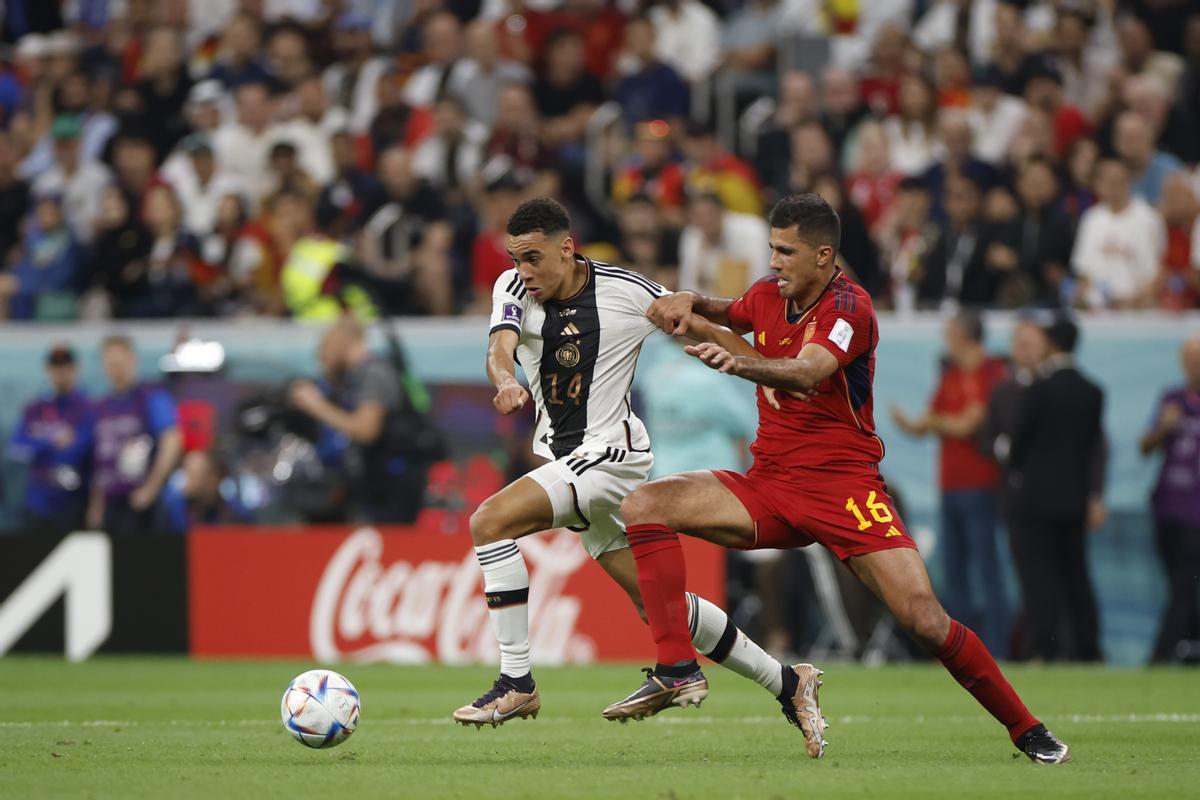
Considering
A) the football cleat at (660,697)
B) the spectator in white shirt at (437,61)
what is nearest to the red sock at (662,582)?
the football cleat at (660,697)

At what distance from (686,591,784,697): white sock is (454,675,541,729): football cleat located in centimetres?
75

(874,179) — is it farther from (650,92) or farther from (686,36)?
(686,36)

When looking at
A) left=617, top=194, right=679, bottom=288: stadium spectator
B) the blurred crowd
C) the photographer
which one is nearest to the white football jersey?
left=617, top=194, right=679, bottom=288: stadium spectator

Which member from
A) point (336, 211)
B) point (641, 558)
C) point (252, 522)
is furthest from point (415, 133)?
point (641, 558)

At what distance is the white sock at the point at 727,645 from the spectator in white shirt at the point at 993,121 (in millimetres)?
9022

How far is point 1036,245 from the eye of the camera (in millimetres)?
14492

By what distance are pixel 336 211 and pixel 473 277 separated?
1679 millimetres

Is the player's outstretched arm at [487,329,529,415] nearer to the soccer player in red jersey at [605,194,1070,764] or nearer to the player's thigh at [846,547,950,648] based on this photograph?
the soccer player in red jersey at [605,194,1070,764]

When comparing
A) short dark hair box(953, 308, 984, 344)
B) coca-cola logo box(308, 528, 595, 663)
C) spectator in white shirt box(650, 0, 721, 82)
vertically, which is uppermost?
spectator in white shirt box(650, 0, 721, 82)

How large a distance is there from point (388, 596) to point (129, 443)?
277 centimetres

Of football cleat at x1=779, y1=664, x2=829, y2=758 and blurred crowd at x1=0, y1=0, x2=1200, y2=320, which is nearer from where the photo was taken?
football cleat at x1=779, y1=664, x2=829, y2=758

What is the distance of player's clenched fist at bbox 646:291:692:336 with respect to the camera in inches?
300

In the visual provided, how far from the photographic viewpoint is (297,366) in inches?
599

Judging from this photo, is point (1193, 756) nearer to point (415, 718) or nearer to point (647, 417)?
point (415, 718)
